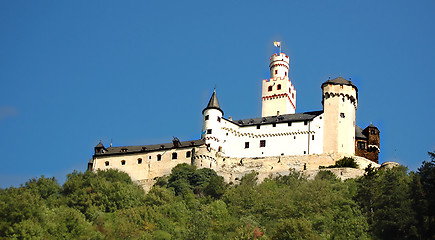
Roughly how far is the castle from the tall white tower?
4.36 meters

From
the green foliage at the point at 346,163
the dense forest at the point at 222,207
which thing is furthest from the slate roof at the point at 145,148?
the green foliage at the point at 346,163

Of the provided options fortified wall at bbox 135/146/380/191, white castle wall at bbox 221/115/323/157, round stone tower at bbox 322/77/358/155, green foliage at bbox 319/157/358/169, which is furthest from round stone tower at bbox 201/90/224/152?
green foliage at bbox 319/157/358/169

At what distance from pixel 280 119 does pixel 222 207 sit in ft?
72.7

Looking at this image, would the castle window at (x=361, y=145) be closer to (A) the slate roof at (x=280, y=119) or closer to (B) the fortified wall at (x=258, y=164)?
Answer: (B) the fortified wall at (x=258, y=164)

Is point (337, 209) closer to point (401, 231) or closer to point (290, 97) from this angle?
point (401, 231)

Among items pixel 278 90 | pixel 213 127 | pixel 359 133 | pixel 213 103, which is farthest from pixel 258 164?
pixel 278 90

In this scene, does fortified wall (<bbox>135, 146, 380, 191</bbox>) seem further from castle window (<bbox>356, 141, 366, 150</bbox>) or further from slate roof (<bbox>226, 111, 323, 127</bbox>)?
slate roof (<bbox>226, 111, 323, 127</bbox>)

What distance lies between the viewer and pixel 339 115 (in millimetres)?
82375

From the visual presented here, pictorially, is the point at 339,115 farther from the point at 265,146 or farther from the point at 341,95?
the point at 265,146

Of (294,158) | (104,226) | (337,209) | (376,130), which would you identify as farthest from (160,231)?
(376,130)

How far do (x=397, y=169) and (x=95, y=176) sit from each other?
3090cm

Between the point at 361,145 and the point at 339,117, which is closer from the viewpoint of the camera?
the point at 339,117

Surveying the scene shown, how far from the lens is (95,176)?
256 ft

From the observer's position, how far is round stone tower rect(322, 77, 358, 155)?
81.2m
